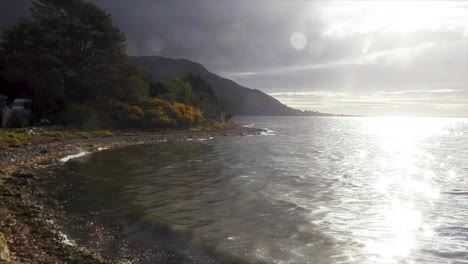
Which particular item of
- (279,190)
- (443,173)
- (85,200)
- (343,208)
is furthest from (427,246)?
(443,173)

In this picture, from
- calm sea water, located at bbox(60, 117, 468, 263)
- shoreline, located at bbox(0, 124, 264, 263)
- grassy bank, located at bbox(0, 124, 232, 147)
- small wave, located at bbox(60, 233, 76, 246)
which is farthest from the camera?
grassy bank, located at bbox(0, 124, 232, 147)

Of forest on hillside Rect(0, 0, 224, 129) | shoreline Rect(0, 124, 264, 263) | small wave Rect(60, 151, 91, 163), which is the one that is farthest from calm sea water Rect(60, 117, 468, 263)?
forest on hillside Rect(0, 0, 224, 129)

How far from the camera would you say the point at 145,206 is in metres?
17.2

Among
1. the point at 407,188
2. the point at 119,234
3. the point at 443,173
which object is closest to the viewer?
the point at 119,234

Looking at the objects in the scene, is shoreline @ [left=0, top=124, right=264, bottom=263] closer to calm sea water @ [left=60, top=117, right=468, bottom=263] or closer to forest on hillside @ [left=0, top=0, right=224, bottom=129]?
calm sea water @ [left=60, top=117, right=468, bottom=263]

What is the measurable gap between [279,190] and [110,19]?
60.5 metres

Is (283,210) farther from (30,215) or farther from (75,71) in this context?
(75,71)

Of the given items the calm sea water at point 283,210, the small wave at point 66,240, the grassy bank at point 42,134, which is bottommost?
the calm sea water at point 283,210

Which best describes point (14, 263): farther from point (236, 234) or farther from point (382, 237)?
point (382, 237)

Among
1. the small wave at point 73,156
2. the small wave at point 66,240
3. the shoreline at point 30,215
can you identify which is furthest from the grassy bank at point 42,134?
the small wave at point 66,240

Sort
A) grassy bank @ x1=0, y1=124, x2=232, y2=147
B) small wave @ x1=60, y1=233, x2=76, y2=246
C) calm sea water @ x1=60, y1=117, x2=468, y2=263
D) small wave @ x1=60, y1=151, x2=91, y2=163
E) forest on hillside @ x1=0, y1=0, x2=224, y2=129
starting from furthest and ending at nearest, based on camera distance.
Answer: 1. forest on hillside @ x1=0, y1=0, x2=224, y2=129
2. grassy bank @ x1=0, y1=124, x2=232, y2=147
3. small wave @ x1=60, y1=151, x2=91, y2=163
4. calm sea water @ x1=60, y1=117, x2=468, y2=263
5. small wave @ x1=60, y1=233, x2=76, y2=246

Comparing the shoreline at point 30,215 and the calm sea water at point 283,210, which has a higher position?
the shoreline at point 30,215

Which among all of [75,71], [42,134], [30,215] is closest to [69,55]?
[75,71]

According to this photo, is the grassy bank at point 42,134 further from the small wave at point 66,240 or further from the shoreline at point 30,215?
the small wave at point 66,240
